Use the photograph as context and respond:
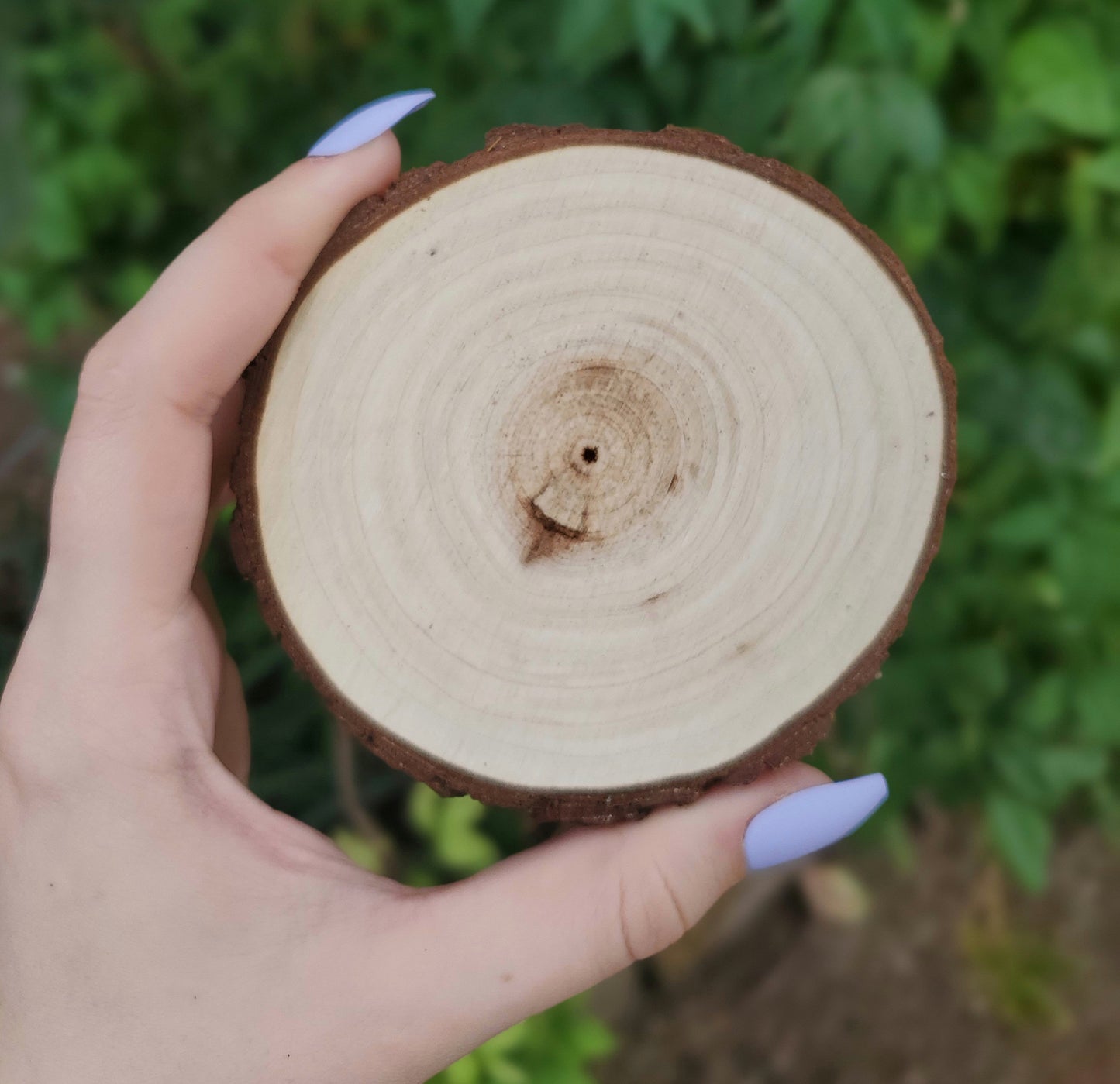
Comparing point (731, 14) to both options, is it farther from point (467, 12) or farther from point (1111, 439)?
point (1111, 439)

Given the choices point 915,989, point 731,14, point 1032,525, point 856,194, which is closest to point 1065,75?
point 856,194

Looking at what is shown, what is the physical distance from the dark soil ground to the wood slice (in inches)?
48.4

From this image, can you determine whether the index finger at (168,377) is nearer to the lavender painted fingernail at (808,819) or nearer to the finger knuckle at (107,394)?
the finger knuckle at (107,394)

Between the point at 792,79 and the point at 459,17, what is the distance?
36 cm

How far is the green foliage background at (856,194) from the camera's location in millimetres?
1017

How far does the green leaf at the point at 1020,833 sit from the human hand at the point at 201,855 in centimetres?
73

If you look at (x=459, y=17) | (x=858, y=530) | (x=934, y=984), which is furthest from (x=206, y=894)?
(x=934, y=984)

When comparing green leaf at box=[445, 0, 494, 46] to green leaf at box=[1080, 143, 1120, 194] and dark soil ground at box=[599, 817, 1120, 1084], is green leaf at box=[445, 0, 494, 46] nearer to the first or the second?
green leaf at box=[1080, 143, 1120, 194]

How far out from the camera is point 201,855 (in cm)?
69

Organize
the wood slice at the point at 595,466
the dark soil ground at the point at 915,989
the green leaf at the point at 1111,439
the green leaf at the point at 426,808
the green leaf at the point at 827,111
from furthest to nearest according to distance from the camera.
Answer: the dark soil ground at the point at 915,989 → the green leaf at the point at 426,808 → the green leaf at the point at 1111,439 → the green leaf at the point at 827,111 → the wood slice at the point at 595,466

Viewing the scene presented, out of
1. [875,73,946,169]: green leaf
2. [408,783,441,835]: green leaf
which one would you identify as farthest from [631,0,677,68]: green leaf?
[408,783,441,835]: green leaf

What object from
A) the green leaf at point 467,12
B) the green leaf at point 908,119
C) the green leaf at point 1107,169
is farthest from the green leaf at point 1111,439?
the green leaf at point 467,12

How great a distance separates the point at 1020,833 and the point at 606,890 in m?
0.87

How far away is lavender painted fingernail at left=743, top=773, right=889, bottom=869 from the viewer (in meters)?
0.71
